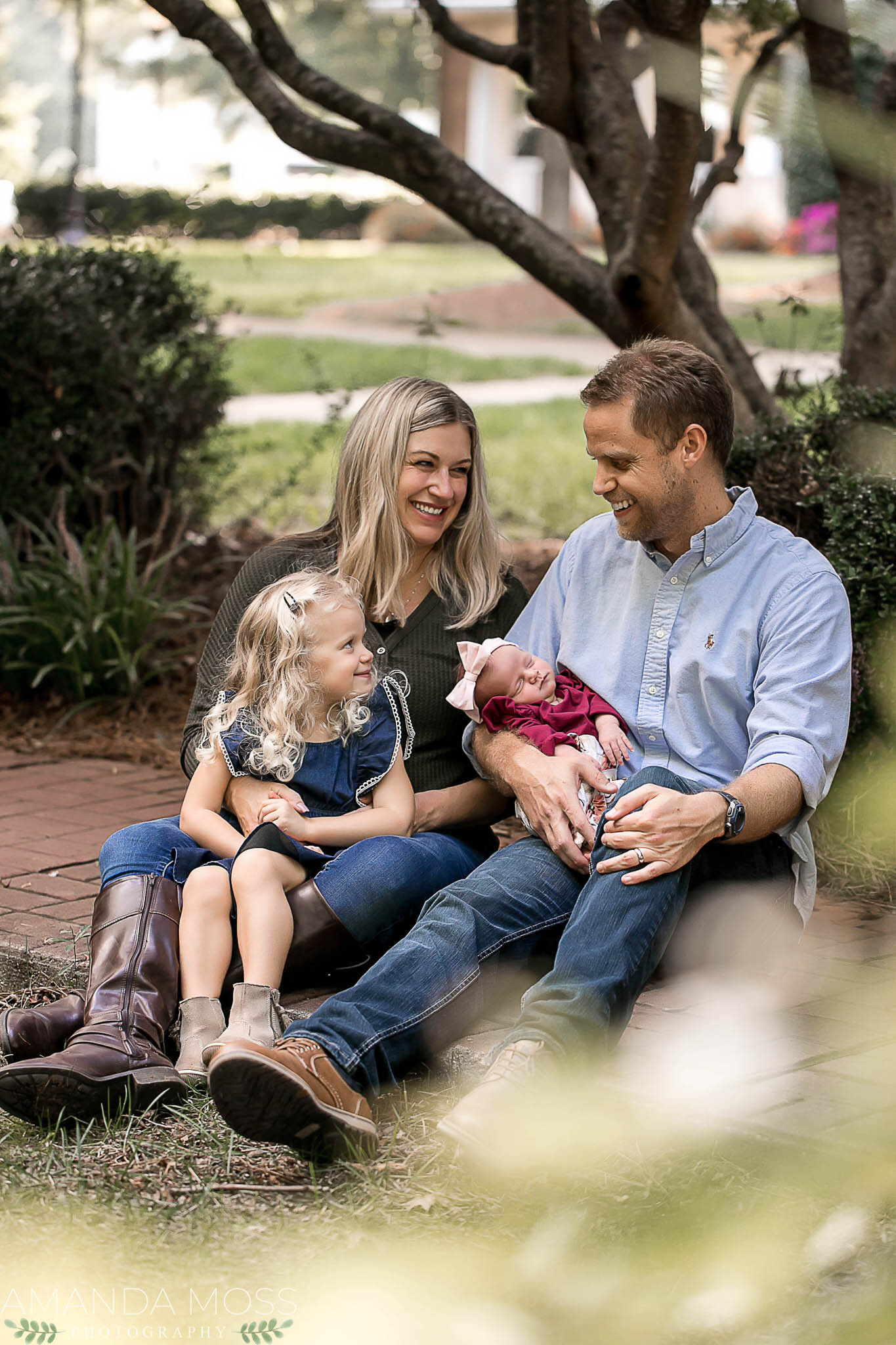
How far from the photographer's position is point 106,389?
6.27 m

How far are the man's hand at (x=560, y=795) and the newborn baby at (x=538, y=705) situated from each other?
36 mm

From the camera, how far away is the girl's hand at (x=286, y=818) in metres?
2.96

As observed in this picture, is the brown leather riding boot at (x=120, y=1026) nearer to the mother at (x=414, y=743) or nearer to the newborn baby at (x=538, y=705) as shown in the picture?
the mother at (x=414, y=743)

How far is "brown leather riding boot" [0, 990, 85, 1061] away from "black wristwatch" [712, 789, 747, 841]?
1.24m

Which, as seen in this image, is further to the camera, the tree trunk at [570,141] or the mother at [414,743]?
the tree trunk at [570,141]

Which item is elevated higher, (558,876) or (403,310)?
(403,310)

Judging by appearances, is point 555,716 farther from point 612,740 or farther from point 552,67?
point 552,67

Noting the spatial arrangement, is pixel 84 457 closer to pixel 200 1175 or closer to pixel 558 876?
pixel 558 876

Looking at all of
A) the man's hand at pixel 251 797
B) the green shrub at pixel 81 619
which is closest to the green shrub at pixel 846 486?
the man's hand at pixel 251 797

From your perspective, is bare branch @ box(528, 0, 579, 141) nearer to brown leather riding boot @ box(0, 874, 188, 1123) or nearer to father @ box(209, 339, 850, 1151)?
father @ box(209, 339, 850, 1151)

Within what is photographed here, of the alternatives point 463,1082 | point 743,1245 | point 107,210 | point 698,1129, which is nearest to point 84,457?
point 107,210

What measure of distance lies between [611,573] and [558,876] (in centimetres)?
70

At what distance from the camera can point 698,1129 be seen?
2.10 m

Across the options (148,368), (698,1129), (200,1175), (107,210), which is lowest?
(200,1175)
